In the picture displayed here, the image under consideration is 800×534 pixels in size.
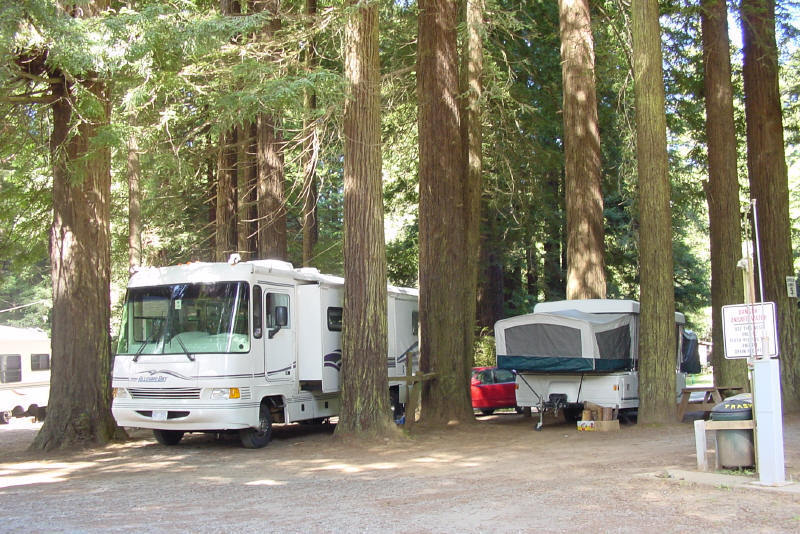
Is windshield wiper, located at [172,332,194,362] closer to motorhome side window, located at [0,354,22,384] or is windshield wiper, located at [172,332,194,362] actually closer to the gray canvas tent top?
the gray canvas tent top

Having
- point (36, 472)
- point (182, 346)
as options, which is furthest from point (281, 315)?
point (36, 472)

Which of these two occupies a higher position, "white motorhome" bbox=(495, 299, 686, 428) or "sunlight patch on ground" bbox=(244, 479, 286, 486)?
"white motorhome" bbox=(495, 299, 686, 428)

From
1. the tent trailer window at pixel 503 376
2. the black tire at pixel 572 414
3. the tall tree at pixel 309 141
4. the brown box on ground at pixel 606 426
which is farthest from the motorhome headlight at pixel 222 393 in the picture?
the tent trailer window at pixel 503 376

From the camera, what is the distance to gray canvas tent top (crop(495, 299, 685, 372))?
1464 centimetres

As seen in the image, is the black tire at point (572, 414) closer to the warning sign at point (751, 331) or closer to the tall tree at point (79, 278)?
the warning sign at point (751, 331)

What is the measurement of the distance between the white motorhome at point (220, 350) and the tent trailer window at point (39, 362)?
13.1 meters

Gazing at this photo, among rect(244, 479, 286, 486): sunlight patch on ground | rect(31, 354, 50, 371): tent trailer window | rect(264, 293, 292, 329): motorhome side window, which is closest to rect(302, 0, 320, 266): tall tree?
rect(264, 293, 292, 329): motorhome side window

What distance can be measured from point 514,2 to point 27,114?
13056 mm

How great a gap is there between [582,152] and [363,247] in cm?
586

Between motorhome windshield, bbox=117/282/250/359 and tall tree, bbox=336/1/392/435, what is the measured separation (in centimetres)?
176

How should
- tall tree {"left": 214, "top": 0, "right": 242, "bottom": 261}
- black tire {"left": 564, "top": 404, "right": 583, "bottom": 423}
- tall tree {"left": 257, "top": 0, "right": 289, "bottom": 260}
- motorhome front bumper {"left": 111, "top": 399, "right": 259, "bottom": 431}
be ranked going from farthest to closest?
tall tree {"left": 214, "top": 0, "right": 242, "bottom": 261} → tall tree {"left": 257, "top": 0, "right": 289, "bottom": 260} → black tire {"left": 564, "top": 404, "right": 583, "bottom": 423} → motorhome front bumper {"left": 111, "top": 399, "right": 259, "bottom": 431}

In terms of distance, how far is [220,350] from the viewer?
1248 cm

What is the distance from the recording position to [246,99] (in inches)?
500

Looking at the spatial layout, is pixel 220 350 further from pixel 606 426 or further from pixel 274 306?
pixel 606 426
